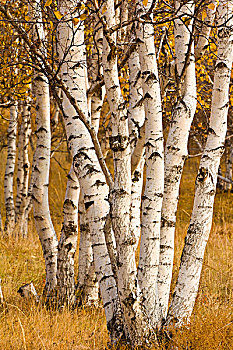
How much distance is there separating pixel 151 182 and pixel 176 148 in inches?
15.9

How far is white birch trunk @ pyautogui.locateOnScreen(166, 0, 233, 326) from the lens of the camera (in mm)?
3061

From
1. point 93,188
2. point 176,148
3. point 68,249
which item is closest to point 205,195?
point 176,148

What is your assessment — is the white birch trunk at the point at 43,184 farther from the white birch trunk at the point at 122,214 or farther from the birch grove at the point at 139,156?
the white birch trunk at the point at 122,214

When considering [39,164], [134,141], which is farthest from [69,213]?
[134,141]

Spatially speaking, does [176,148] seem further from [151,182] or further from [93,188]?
[93,188]

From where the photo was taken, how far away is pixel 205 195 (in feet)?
10.1

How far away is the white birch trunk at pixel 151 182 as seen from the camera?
2.93 metres

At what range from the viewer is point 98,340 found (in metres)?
3.32

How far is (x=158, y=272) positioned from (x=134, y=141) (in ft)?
4.63

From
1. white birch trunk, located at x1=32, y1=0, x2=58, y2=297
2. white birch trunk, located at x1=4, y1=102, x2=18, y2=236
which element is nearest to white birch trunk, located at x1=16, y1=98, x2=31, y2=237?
white birch trunk, located at x1=4, y1=102, x2=18, y2=236

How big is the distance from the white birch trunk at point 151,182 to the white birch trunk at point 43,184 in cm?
186

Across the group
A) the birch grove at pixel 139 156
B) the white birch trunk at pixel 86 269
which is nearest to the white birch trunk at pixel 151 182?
the birch grove at pixel 139 156

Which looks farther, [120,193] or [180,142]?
[180,142]

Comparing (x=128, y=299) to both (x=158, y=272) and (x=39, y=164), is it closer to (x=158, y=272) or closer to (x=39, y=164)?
(x=158, y=272)
